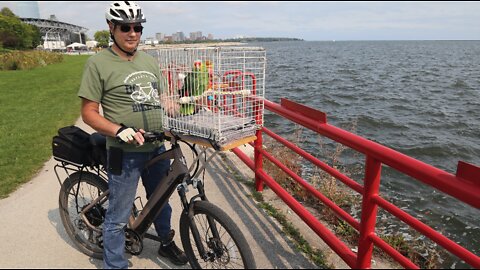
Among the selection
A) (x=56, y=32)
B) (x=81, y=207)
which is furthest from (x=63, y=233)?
(x=56, y=32)

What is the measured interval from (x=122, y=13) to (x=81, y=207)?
2045 mm

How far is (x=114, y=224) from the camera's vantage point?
3080 mm

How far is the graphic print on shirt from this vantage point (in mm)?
2871

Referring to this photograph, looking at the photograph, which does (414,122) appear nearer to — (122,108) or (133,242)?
(133,242)

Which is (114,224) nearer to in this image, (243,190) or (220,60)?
(220,60)

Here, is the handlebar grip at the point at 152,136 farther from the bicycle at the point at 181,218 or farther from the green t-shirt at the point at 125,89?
the green t-shirt at the point at 125,89

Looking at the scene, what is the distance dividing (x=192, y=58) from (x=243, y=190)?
264 centimetres

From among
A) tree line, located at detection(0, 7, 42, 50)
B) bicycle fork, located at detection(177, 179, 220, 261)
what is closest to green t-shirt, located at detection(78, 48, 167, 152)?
bicycle fork, located at detection(177, 179, 220, 261)

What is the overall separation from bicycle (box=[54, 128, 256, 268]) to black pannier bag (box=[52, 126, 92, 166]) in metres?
0.06

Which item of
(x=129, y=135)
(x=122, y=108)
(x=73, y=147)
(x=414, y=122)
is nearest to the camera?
Answer: (x=129, y=135)

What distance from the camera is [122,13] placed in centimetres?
274

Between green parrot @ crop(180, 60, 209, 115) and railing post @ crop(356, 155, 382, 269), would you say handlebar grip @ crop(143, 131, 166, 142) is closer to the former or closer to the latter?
green parrot @ crop(180, 60, 209, 115)

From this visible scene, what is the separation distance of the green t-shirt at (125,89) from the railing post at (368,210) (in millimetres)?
1742

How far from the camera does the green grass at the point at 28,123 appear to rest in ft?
20.4
